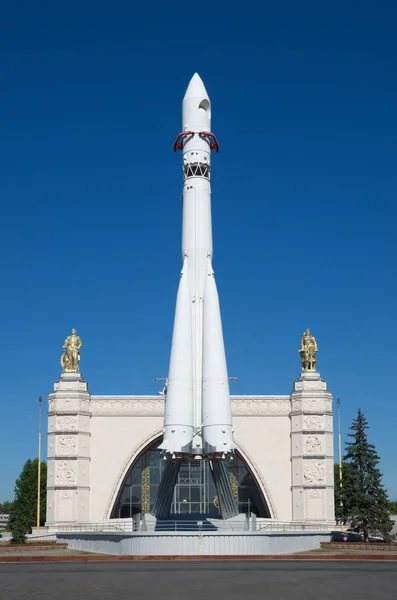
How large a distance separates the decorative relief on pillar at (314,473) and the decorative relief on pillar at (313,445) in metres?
A: 0.66

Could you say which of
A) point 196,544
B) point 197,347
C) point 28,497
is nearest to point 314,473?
point 197,347

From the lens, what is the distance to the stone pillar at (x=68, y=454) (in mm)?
50750

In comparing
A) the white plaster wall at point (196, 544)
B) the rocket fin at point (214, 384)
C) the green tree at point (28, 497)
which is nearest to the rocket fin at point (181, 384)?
the rocket fin at point (214, 384)

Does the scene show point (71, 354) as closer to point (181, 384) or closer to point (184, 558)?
point (181, 384)

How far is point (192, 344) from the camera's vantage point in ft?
126

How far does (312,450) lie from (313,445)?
1.01 feet

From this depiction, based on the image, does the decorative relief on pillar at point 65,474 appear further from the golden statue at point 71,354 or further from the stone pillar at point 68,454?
the golden statue at point 71,354

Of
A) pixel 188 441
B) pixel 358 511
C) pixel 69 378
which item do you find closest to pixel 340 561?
pixel 188 441

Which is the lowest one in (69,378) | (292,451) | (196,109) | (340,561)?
(340,561)

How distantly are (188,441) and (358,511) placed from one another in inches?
628

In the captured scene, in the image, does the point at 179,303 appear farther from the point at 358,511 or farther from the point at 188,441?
the point at 358,511

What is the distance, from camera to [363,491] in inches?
1935

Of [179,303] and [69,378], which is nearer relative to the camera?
[179,303]

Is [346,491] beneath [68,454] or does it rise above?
beneath
